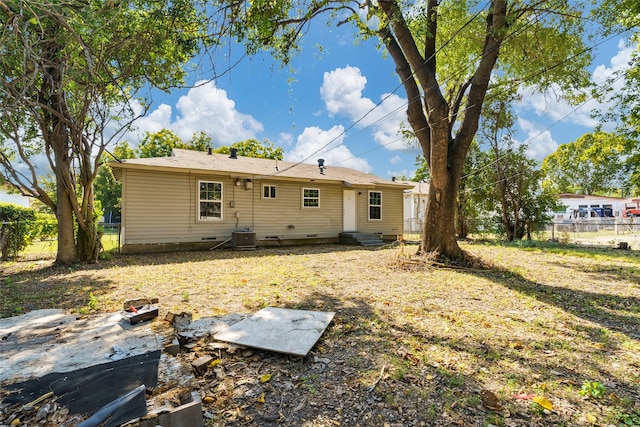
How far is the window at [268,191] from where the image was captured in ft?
38.4

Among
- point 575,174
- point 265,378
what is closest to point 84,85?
point 265,378

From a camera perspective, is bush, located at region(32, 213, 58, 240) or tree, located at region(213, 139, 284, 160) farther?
tree, located at region(213, 139, 284, 160)

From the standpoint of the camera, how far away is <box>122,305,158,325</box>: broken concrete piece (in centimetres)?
308

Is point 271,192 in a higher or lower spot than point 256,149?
lower

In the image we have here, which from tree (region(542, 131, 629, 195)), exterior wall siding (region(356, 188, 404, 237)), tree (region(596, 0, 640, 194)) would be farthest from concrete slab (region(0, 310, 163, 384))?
tree (region(542, 131, 629, 195))

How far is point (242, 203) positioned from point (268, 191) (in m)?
1.14

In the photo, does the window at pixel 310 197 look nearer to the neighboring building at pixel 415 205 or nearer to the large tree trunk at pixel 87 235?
the large tree trunk at pixel 87 235

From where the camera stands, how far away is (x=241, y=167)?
1160 centimetres

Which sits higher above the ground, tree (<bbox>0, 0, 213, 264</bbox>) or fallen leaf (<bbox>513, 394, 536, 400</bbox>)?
tree (<bbox>0, 0, 213, 264</bbox>)

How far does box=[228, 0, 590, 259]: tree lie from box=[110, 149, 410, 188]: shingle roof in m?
4.63

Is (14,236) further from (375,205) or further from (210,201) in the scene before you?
(375,205)

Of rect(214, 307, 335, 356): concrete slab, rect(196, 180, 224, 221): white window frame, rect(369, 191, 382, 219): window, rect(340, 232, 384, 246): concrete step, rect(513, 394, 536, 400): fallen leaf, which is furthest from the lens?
rect(369, 191, 382, 219): window

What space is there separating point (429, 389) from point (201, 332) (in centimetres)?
214

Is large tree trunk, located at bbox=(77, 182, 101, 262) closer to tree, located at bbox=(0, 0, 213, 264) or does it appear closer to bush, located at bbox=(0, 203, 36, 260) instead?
tree, located at bbox=(0, 0, 213, 264)
